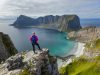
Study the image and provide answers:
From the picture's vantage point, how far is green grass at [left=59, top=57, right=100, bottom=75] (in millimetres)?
130350

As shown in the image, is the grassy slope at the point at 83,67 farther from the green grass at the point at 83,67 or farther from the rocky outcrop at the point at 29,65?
the rocky outcrop at the point at 29,65

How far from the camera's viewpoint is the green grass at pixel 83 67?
5132 inches

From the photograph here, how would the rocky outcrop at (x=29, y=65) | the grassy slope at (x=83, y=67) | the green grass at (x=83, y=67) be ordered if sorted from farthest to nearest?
the grassy slope at (x=83, y=67)
the green grass at (x=83, y=67)
the rocky outcrop at (x=29, y=65)

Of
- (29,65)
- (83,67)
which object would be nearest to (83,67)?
(83,67)

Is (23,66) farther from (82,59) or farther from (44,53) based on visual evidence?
(82,59)

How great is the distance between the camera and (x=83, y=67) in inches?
5591

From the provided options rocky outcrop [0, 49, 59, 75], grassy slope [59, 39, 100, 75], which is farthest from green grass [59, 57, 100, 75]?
rocky outcrop [0, 49, 59, 75]

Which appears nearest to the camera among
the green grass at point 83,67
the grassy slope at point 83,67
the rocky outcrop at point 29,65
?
the rocky outcrop at point 29,65

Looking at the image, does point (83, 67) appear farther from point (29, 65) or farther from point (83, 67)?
point (29, 65)

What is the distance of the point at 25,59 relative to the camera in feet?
143

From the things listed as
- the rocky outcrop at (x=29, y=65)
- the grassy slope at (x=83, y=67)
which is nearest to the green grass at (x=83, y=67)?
the grassy slope at (x=83, y=67)

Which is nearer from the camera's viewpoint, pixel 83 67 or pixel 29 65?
pixel 29 65

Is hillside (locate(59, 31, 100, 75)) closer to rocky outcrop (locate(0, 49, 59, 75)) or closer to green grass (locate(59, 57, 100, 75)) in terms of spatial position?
green grass (locate(59, 57, 100, 75))

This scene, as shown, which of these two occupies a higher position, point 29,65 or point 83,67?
point 29,65
